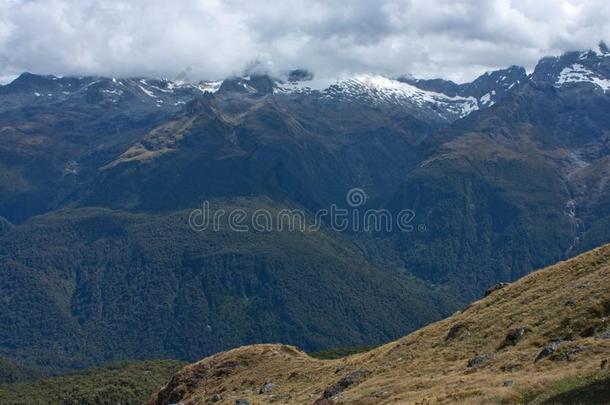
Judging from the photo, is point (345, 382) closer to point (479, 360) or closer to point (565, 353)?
point (479, 360)

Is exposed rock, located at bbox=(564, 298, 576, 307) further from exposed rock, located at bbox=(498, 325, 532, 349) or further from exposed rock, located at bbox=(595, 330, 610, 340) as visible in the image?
exposed rock, located at bbox=(595, 330, 610, 340)

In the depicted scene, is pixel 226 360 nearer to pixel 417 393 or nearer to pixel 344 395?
pixel 344 395

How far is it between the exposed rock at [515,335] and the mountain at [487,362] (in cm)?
11

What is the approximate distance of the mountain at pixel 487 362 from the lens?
59.4 metres

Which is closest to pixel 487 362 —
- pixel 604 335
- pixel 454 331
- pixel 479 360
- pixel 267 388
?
pixel 479 360

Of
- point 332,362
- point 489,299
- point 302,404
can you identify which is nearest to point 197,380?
point 332,362

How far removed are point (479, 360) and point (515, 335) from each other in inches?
263

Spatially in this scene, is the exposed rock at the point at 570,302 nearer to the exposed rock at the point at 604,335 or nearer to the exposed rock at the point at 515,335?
the exposed rock at the point at 515,335

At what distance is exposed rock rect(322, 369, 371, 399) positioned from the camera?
87312 millimetres

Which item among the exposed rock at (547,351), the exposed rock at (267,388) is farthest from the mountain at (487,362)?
the exposed rock at (267,388)

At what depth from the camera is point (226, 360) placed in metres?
129

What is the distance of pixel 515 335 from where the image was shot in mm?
79000

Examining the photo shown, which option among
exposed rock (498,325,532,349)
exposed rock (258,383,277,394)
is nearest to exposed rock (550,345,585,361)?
exposed rock (498,325,532,349)

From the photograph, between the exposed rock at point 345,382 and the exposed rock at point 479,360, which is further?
the exposed rock at point 345,382
